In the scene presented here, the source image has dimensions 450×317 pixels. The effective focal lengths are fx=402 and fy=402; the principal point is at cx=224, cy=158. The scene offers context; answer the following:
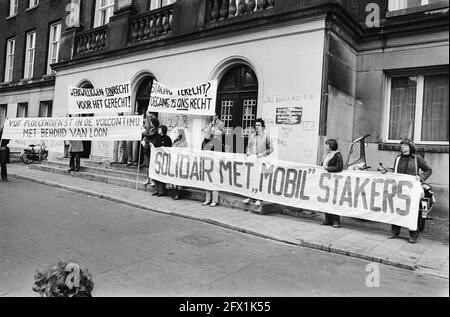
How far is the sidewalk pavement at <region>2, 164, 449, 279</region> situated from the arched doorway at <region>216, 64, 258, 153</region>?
8.67 ft

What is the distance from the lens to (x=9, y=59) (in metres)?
26.7

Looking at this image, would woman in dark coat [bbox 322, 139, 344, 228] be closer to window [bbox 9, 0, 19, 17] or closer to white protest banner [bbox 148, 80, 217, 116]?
white protest banner [bbox 148, 80, 217, 116]

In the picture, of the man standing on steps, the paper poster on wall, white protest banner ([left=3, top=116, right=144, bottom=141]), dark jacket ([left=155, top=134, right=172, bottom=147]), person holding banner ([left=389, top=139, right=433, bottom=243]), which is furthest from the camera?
the man standing on steps

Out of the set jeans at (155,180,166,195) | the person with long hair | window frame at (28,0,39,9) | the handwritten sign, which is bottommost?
the person with long hair

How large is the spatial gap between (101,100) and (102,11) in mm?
Answer: 6198

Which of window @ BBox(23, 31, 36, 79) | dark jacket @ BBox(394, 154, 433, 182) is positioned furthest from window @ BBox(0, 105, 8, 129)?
dark jacket @ BBox(394, 154, 433, 182)

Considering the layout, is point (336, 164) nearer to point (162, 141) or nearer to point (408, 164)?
point (408, 164)

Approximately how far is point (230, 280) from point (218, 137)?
6.63 metres

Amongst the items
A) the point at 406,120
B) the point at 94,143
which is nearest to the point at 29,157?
the point at 94,143

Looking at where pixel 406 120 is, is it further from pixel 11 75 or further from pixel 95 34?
pixel 11 75

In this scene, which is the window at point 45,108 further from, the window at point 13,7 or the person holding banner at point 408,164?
the person holding banner at point 408,164

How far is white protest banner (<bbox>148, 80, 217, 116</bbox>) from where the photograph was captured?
11695mm

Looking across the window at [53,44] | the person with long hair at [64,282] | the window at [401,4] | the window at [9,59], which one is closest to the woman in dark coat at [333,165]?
the window at [401,4]

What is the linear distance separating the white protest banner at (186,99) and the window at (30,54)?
50.2 ft
